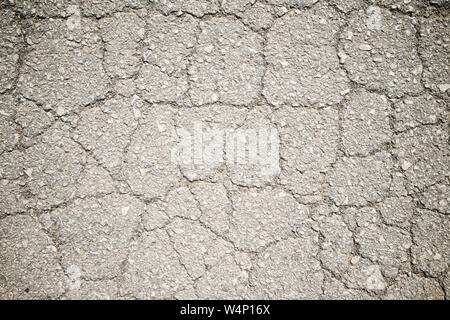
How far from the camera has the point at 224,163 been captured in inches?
66.2

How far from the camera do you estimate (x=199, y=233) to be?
1.63 meters

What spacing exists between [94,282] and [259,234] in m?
0.88

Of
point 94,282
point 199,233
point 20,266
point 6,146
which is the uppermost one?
point 6,146

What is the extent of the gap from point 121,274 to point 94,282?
0.46ft

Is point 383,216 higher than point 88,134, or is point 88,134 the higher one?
point 88,134

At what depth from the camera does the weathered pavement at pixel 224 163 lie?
1.62 meters

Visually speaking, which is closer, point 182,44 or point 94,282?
point 94,282

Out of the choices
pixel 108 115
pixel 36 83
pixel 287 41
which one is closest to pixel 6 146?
pixel 36 83

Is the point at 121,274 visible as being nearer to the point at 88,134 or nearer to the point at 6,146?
the point at 88,134

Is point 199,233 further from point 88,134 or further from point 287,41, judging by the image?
point 287,41

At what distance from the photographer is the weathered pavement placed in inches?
63.6

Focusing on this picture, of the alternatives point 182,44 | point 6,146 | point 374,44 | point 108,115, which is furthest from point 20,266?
point 374,44
